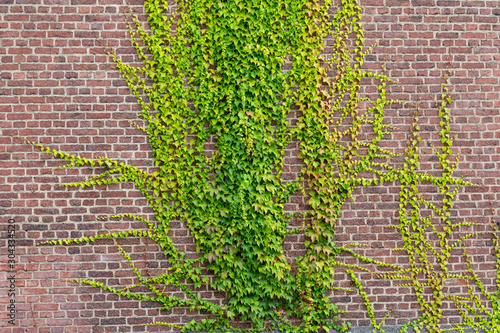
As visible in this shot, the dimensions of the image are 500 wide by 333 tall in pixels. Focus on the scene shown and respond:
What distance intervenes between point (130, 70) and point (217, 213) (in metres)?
1.60

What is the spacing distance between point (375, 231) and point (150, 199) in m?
2.20

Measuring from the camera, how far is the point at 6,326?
11.8 ft

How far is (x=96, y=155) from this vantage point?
3705mm

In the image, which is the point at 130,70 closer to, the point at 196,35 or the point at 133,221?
the point at 196,35

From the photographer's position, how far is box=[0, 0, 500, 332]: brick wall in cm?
363

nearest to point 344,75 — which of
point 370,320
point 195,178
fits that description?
point 195,178

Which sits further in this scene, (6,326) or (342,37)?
(342,37)

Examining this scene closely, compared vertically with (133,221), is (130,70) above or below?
above

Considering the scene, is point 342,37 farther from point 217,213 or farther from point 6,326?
point 6,326

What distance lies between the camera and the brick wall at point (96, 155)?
11.9 ft

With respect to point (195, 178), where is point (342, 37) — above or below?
above

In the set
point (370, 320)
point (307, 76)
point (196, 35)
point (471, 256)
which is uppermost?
point (196, 35)

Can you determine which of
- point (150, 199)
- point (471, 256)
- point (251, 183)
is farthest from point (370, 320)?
point (150, 199)

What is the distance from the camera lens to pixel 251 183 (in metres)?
3.68
